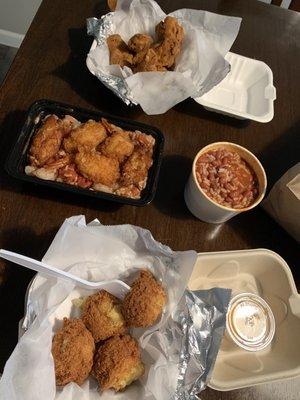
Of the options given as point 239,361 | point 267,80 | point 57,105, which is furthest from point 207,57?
point 239,361

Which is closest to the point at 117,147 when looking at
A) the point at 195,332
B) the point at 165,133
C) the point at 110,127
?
the point at 110,127

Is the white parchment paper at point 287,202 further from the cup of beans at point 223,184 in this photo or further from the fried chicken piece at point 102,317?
the fried chicken piece at point 102,317

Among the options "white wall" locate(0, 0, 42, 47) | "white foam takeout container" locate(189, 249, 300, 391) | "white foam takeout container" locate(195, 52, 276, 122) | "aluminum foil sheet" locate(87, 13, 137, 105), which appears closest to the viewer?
"white foam takeout container" locate(189, 249, 300, 391)

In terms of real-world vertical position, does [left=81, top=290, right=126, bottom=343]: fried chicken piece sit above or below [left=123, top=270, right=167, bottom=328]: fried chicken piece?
below

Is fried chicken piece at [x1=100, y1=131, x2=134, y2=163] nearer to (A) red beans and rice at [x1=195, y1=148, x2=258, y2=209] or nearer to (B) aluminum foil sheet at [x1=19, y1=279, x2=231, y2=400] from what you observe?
(A) red beans and rice at [x1=195, y1=148, x2=258, y2=209]

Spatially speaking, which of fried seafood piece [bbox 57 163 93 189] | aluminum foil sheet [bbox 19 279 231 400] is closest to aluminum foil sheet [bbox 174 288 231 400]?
aluminum foil sheet [bbox 19 279 231 400]

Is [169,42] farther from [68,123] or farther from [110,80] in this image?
[68,123]

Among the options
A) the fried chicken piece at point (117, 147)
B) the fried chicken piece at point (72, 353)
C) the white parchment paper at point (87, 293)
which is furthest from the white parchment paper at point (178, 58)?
the fried chicken piece at point (72, 353)
